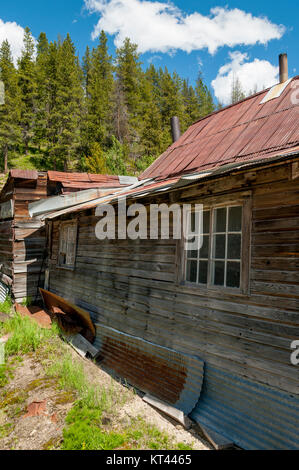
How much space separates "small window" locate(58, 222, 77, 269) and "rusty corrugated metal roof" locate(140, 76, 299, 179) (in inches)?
124

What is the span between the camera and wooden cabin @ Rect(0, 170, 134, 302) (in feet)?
33.9

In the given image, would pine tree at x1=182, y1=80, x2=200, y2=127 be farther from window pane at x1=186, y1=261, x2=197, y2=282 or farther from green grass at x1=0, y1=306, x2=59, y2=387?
window pane at x1=186, y1=261, x2=197, y2=282

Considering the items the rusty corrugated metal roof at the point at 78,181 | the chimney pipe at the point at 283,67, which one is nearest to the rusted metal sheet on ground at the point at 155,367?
the rusty corrugated metal roof at the point at 78,181

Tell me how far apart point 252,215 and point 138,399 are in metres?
3.56

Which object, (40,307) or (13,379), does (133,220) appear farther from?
(40,307)

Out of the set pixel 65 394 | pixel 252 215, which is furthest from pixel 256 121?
pixel 65 394

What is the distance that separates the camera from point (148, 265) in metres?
5.57

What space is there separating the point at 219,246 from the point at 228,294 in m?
0.77

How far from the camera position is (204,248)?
178 inches

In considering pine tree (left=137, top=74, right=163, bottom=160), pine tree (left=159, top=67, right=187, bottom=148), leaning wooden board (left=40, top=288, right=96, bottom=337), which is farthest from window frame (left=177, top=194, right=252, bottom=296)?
pine tree (left=159, top=67, right=187, bottom=148)

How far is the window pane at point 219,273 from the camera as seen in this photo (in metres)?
4.22

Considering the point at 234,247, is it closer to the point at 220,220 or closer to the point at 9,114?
the point at 220,220

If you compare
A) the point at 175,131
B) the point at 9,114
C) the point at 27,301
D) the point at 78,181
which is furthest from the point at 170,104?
the point at 27,301

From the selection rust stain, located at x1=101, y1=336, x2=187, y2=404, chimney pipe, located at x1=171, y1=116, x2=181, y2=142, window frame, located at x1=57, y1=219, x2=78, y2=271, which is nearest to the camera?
rust stain, located at x1=101, y1=336, x2=187, y2=404
